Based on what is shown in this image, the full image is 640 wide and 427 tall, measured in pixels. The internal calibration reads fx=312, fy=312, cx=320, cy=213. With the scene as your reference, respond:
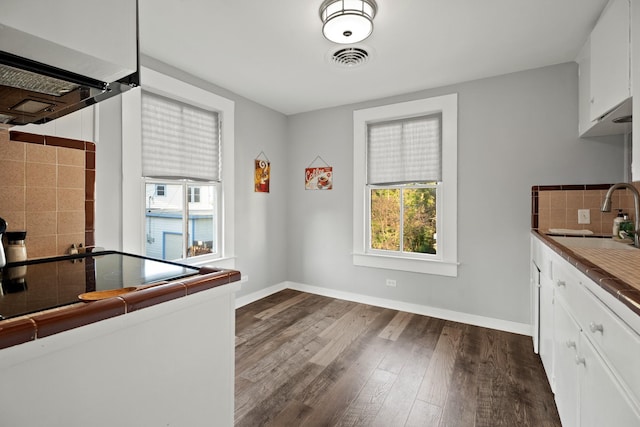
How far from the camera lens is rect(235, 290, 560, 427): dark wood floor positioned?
1765mm

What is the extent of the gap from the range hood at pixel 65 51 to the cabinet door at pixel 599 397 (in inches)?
70.3

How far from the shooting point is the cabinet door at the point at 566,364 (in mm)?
1335

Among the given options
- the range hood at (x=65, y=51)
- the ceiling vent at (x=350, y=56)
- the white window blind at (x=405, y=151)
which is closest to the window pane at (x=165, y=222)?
the range hood at (x=65, y=51)

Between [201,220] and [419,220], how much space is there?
2.34 m

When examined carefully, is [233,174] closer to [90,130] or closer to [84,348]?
[90,130]

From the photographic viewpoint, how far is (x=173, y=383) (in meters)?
1.00

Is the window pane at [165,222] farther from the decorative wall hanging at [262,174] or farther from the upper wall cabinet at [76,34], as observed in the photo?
the upper wall cabinet at [76,34]

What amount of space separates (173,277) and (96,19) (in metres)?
0.86

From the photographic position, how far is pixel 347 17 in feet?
6.21

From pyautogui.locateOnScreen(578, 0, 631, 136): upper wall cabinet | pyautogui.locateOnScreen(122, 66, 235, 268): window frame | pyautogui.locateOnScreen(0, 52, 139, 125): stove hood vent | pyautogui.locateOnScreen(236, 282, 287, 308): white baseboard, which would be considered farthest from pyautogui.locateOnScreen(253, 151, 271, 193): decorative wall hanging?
pyautogui.locateOnScreen(578, 0, 631, 136): upper wall cabinet

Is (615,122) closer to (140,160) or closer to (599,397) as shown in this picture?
(599,397)

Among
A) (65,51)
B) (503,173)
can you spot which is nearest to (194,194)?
(65,51)

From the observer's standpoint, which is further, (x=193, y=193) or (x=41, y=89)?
(x=193, y=193)

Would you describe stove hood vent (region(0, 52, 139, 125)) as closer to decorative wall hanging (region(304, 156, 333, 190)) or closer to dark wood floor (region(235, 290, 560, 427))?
dark wood floor (region(235, 290, 560, 427))
